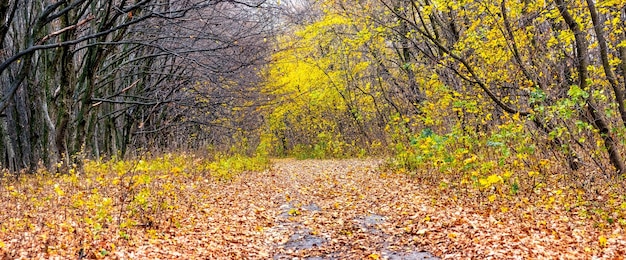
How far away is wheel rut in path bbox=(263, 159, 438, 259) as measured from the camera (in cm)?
597

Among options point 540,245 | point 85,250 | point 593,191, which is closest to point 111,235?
point 85,250

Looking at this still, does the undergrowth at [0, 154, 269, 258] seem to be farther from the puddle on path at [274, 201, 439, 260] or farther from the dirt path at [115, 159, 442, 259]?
the puddle on path at [274, 201, 439, 260]

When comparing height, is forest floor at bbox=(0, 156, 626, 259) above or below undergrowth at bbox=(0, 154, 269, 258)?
below

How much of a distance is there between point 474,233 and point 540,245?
2.54 feet

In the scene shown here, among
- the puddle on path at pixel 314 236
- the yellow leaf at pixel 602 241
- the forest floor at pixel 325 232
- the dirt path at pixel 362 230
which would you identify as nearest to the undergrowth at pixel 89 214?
the forest floor at pixel 325 232

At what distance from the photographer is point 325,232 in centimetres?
694

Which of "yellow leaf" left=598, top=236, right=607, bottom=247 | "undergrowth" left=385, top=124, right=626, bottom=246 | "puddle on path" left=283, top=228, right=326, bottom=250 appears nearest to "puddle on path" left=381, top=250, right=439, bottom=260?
"puddle on path" left=283, top=228, right=326, bottom=250

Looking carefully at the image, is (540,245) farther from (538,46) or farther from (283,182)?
(283,182)

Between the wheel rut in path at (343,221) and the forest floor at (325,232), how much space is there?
0.02 meters

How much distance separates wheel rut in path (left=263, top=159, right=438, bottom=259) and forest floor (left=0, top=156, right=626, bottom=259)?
0.02 meters

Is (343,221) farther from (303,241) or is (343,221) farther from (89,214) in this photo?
(89,214)

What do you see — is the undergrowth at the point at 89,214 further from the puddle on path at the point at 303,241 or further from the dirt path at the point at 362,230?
the puddle on path at the point at 303,241

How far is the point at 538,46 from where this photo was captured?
8242 mm

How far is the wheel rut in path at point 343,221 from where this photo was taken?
5.97 metres
